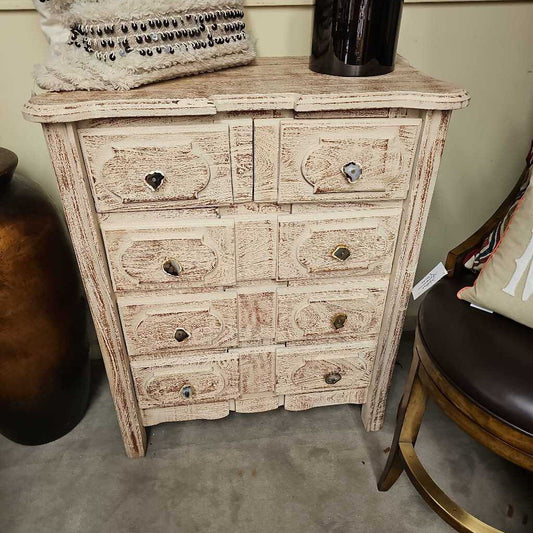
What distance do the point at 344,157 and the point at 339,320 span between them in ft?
1.42

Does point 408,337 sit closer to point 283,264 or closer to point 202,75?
point 283,264

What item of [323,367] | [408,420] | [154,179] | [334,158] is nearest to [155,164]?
[154,179]

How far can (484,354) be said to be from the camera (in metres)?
0.95

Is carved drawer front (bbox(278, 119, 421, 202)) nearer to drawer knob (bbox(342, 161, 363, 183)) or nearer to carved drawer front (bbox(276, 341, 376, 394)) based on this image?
drawer knob (bbox(342, 161, 363, 183))

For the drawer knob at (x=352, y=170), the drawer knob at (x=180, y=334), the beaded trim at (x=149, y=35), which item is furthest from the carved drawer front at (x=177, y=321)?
the beaded trim at (x=149, y=35)

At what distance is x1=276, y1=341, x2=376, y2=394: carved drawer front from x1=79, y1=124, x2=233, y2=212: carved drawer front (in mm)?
523

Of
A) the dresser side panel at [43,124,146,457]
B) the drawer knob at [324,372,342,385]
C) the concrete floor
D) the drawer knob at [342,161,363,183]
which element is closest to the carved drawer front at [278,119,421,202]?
the drawer knob at [342,161,363,183]

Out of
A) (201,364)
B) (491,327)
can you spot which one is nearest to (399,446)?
(491,327)

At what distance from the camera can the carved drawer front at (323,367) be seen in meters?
1.28

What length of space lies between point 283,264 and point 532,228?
54cm

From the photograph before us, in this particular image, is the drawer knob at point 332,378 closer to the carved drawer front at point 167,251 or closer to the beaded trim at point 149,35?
the carved drawer front at point 167,251

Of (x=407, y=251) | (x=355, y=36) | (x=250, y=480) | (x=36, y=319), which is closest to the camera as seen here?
(x=355, y=36)

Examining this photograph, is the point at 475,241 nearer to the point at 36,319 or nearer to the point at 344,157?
the point at 344,157

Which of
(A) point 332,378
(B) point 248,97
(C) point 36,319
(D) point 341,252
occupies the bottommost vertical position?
(A) point 332,378
